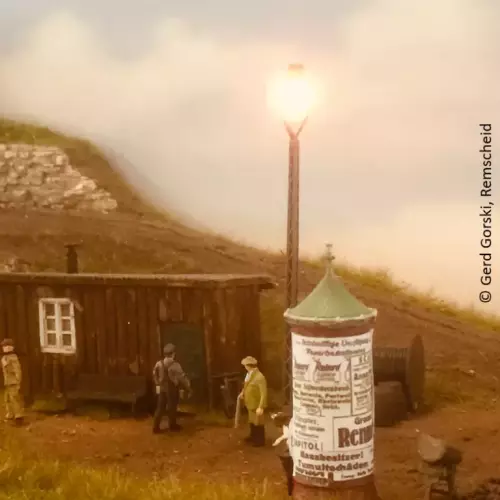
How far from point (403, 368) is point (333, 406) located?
4.75 m

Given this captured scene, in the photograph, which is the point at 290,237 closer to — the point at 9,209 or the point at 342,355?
the point at 342,355

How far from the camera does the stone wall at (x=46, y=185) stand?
1862 cm

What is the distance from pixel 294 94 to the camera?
27.2 feet

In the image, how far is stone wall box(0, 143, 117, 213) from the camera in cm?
1862

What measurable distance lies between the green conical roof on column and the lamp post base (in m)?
1.39

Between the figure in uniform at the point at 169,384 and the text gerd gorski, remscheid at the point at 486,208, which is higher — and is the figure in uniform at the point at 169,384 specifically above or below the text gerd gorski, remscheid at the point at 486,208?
below

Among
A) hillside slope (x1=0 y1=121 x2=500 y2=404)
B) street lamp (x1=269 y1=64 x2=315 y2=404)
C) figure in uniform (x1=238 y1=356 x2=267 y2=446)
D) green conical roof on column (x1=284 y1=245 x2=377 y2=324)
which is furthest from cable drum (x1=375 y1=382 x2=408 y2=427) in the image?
green conical roof on column (x1=284 y1=245 x2=377 y2=324)

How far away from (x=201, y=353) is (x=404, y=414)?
288 centimetres

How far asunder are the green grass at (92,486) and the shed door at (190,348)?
375 centimetres

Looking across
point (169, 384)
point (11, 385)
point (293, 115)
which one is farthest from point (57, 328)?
point (293, 115)

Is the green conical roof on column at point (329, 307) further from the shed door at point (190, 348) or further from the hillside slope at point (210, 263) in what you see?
the hillside slope at point (210, 263)

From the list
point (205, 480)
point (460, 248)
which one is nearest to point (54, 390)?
point (205, 480)

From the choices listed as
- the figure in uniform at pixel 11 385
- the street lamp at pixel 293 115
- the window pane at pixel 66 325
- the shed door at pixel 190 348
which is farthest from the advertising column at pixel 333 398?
the window pane at pixel 66 325

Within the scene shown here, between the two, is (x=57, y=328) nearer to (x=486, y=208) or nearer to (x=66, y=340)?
(x=66, y=340)
